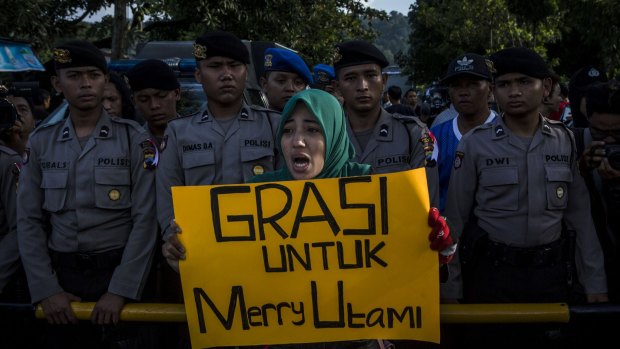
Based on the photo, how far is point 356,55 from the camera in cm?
387

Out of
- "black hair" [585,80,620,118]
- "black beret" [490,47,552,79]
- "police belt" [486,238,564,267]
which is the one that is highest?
"black beret" [490,47,552,79]

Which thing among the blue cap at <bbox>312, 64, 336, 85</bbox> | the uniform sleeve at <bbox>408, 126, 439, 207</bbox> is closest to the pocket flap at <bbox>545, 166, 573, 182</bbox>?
the uniform sleeve at <bbox>408, 126, 439, 207</bbox>

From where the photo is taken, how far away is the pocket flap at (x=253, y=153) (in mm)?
3555

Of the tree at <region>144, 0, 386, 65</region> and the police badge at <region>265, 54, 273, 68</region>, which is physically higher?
the tree at <region>144, 0, 386, 65</region>

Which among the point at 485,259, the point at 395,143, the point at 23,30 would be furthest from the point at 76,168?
the point at 23,30

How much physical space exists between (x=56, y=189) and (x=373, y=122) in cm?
171

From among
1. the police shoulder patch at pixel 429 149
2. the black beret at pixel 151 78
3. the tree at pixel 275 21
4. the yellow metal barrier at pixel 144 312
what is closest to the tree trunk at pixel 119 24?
the tree at pixel 275 21

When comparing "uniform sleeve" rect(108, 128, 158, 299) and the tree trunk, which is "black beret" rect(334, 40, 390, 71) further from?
the tree trunk

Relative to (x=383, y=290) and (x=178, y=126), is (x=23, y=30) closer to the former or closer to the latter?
(x=178, y=126)

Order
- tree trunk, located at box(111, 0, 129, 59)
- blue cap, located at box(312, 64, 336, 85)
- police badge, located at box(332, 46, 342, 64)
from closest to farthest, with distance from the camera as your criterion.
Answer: police badge, located at box(332, 46, 342, 64) → blue cap, located at box(312, 64, 336, 85) → tree trunk, located at box(111, 0, 129, 59)

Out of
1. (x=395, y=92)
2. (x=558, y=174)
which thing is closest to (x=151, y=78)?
(x=558, y=174)

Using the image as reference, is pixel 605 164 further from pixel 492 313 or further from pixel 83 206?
pixel 83 206

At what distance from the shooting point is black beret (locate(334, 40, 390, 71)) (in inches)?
152

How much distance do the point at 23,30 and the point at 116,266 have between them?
14416 mm
